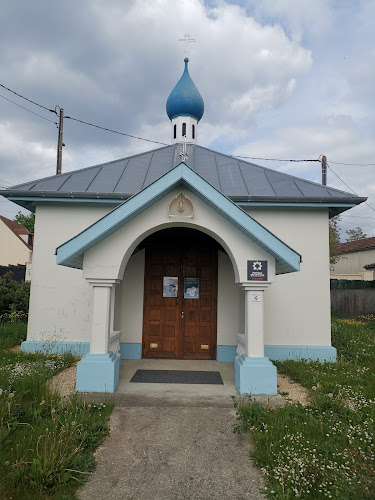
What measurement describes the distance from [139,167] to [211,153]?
7.83 feet

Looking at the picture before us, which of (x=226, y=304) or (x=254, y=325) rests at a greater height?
(x=226, y=304)

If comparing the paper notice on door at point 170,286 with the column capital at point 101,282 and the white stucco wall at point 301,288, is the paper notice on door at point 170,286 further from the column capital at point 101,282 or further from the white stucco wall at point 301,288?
the column capital at point 101,282

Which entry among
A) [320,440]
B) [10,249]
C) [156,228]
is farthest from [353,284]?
[10,249]

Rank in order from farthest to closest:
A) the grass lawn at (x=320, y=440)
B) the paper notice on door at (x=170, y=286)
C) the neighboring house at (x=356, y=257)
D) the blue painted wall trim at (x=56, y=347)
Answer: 1. the neighboring house at (x=356, y=257)
2. the paper notice on door at (x=170, y=286)
3. the blue painted wall trim at (x=56, y=347)
4. the grass lawn at (x=320, y=440)

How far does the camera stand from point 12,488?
3.05m

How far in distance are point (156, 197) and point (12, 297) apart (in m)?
7.02

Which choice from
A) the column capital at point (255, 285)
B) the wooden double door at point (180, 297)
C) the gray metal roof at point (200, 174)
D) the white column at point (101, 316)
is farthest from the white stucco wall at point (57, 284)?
the column capital at point (255, 285)

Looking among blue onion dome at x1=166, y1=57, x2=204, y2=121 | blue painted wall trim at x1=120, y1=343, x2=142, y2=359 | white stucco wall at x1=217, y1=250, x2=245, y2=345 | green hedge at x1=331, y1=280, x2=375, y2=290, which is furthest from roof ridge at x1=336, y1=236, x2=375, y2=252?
blue painted wall trim at x1=120, y1=343, x2=142, y2=359

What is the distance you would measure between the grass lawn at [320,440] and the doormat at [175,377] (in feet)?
4.32

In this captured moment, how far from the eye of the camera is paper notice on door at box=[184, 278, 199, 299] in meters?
7.93

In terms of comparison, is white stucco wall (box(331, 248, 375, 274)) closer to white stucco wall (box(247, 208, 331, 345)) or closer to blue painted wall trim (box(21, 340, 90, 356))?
white stucco wall (box(247, 208, 331, 345))

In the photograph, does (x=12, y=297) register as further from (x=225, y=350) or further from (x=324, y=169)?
(x=324, y=169)

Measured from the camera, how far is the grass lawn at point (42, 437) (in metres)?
3.14

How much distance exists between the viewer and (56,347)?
769 cm
